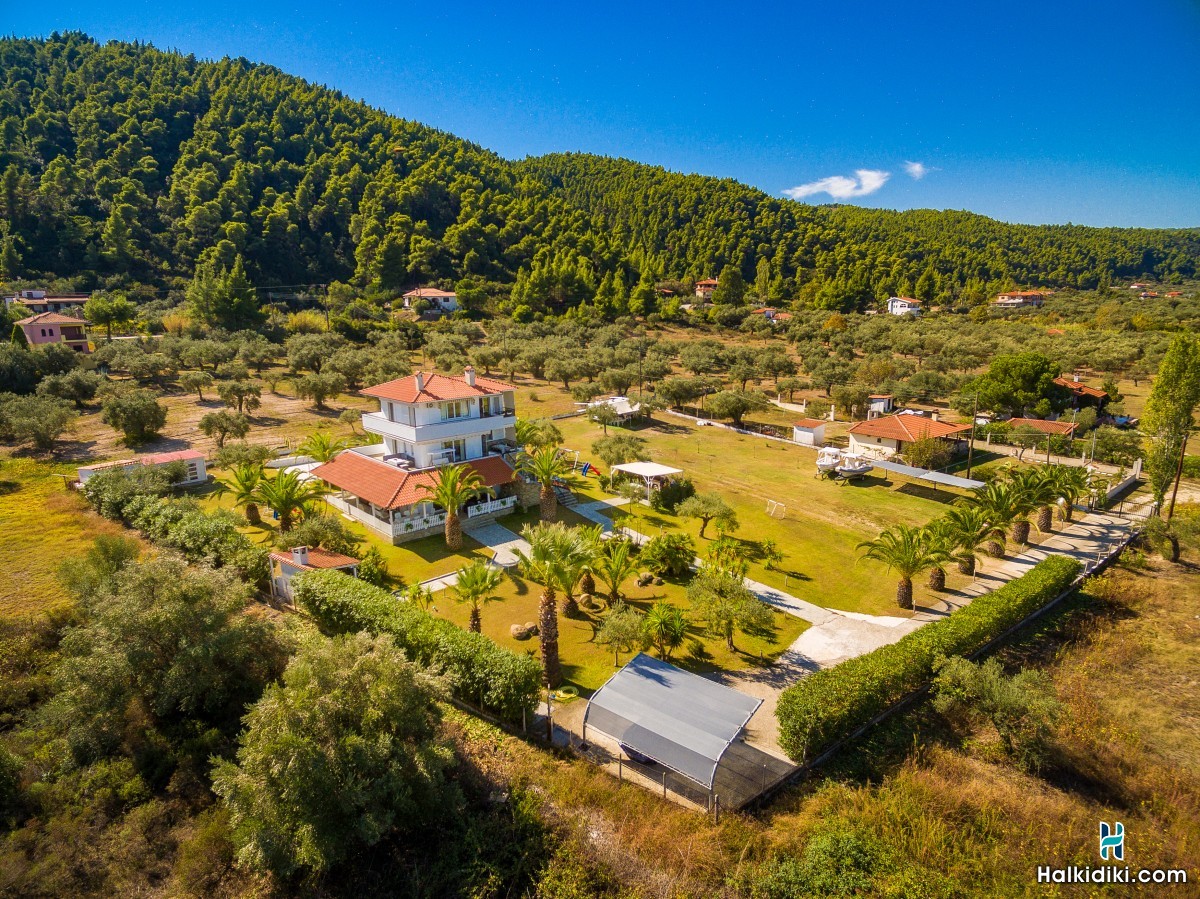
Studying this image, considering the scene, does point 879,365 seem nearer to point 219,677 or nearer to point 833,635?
point 833,635

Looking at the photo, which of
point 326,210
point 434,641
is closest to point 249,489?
point 434,641

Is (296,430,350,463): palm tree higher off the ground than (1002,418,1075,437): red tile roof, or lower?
higher

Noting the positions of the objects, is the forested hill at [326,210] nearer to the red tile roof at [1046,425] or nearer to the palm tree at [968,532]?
the red tile roof at [1046,425]

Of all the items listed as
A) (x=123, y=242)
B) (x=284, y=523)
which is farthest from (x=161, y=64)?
(x=284, y=523)

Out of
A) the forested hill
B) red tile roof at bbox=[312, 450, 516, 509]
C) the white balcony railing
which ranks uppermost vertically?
the forested hill

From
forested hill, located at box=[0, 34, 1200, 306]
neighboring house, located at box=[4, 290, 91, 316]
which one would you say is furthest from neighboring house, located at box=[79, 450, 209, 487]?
forested hill, located at box=[0, 34, 1200, 306]

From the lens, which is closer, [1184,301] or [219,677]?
[219,677]

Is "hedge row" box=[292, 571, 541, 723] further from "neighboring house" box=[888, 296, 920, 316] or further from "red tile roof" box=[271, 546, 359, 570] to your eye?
"neighboring house" box=[888, 296, 920, 316]

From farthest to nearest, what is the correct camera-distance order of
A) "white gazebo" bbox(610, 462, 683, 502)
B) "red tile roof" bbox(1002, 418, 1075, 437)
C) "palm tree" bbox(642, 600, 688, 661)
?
"red tile roof" bbox(1002, 418, 1075, 437)
"white gazebo" bbox(610, 462, 683, 502)
"palm tree" bbox(642, 600, 688, 661)
